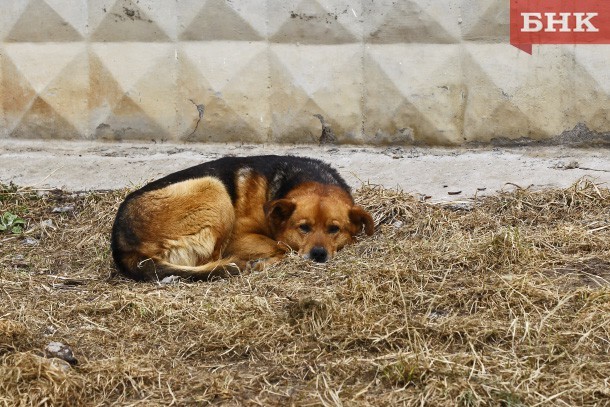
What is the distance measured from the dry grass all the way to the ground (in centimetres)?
1

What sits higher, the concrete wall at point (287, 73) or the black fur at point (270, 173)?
the concrete wall at point (287, 73)

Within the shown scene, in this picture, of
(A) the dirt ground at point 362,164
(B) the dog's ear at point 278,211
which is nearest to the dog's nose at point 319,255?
(B) the dog's ear at point 278,211

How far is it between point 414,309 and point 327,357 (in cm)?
78

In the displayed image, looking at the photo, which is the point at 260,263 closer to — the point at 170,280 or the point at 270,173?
the point at 170,280

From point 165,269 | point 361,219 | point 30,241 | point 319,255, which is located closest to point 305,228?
point 319,255

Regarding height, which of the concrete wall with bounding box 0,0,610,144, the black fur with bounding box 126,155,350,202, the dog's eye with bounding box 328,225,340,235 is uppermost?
the concrete wall with bounding box 0,0,610,144

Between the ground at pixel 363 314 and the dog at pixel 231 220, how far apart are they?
0.18 m

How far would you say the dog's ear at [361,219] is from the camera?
7.49 metres

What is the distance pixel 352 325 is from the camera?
547cm

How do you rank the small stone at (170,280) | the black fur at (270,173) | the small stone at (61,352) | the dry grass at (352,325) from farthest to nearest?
the black fur at (270,173), the small stone at (170,280), the small stone at (61,352), the dry grass at (352,325)

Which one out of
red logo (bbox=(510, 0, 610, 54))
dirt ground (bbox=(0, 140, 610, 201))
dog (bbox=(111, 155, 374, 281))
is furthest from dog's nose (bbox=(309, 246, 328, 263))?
red logo (bbox=(510, 0, 610, 54))

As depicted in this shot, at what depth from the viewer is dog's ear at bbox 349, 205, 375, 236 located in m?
7.49

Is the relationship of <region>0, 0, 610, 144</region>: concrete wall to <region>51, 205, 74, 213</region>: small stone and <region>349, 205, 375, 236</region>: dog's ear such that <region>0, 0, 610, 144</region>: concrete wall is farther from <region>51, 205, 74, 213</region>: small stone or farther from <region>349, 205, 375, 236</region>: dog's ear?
<region>349, 205, 375, 236</region>: dog's ear

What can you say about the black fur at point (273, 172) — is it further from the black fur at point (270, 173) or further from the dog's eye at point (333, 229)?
the dog's eye at point (333, 229)
